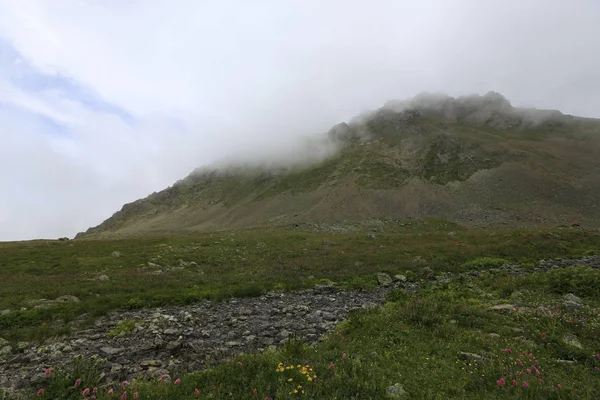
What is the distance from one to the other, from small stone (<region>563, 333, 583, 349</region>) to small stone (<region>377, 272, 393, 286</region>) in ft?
49.3

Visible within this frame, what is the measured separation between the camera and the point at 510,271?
26.9 meters

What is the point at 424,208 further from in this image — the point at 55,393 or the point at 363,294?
the point at 55,393

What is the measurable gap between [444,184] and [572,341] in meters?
146

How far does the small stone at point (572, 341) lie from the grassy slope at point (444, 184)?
9396 cm

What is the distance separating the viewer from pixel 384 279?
84.6 ft

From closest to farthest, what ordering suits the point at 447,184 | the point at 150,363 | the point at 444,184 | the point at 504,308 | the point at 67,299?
the point at 150,363
the point at 504,308
the point at 67,299
the point at 447,184
the point at 444,184

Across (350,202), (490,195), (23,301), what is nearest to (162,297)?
(23,301)

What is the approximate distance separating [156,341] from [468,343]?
11323mm

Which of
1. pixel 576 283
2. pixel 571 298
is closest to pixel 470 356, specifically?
pixel 571 298

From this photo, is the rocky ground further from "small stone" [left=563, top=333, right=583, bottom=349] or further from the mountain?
the mountain

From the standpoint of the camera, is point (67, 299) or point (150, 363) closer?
point (150, 363)

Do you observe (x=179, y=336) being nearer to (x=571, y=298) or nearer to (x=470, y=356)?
(x=470, y=356)

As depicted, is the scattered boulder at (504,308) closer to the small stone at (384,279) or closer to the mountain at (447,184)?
the small stone at (384,279)

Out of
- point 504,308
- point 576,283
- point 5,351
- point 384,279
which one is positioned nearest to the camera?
point 5,351
